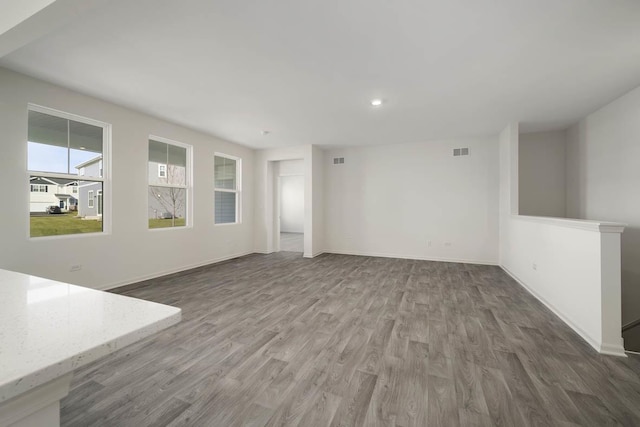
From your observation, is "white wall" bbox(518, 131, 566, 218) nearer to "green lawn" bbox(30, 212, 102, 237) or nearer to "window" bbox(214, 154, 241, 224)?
"window" bbox(214, 154, 241, 224)

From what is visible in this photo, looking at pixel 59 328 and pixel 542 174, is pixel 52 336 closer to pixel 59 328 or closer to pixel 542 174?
pixel 59 328

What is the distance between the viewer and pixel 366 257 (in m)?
6.48

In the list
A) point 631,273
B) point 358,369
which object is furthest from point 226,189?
point 631,273

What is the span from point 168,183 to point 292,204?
7.50 meters

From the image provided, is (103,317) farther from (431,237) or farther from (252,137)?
(431,237)

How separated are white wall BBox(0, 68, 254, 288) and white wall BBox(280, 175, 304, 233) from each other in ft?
19.2

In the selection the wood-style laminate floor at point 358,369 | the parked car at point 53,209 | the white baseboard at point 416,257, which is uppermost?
the parked car at point 53,209

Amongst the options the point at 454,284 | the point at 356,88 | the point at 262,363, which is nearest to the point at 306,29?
the point at 356,88

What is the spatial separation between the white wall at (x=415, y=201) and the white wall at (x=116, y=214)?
3020mm

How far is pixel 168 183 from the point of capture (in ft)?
15.8

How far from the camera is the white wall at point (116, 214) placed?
3004 mm

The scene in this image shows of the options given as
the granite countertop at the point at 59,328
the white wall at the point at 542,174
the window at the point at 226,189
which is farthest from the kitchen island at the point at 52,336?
the white wall at the point at 542,174

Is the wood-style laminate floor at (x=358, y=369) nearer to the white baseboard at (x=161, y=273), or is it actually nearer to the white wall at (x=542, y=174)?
the white baseboard at (x=161, y=273)

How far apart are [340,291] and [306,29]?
10.7 ft
